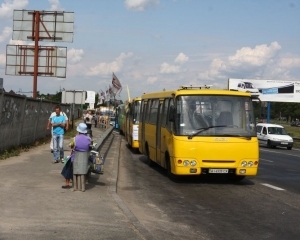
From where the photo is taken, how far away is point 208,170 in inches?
561

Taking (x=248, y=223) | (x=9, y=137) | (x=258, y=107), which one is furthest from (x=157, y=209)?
(x=9, y=137)

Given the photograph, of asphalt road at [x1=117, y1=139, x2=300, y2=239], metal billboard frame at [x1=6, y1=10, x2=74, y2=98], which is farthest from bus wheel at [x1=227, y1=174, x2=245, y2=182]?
metal billboard frame at [x1=6, y1=10, x2=74, y2=98]

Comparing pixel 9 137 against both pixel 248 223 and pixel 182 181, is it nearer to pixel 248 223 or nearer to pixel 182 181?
pixel 182 181

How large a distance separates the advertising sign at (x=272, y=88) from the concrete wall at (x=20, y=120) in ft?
122

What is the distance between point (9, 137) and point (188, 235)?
12009mm

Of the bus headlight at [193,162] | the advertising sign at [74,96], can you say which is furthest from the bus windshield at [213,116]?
the advertising sign at [74,96]

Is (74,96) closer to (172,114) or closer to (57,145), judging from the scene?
(57,145)

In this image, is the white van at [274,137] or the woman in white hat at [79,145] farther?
the white van at [274,137]

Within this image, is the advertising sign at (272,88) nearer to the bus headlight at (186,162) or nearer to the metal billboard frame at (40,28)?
the metal billboard frame at (40,28)

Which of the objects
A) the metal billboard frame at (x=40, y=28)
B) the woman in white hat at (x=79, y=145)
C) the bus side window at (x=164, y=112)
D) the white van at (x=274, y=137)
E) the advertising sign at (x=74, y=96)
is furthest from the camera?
the white van at (x=274, y=137)

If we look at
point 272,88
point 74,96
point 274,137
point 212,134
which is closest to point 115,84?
point 74,96

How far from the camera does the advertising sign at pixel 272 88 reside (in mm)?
61406

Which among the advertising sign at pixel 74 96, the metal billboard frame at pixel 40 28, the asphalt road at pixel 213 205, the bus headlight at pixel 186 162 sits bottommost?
the asphalt road at pixel 213 205

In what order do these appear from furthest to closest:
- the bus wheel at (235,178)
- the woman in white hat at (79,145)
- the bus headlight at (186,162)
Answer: the bus wheel at (235,178) < the bus headlight at (186,162) < the woman in white hat at (79,145)
